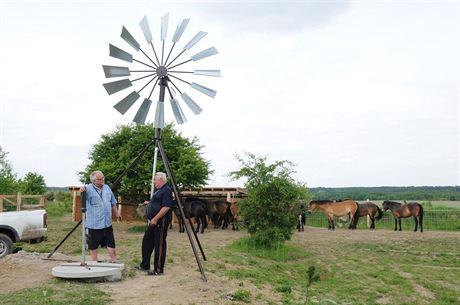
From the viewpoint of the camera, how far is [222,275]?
28.0 ft

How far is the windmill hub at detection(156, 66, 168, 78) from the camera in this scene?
9359 millimetres

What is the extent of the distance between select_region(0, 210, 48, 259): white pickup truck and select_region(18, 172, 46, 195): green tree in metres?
26.0

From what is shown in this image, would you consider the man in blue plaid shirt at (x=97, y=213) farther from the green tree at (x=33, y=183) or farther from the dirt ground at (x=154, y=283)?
the green tree at (x=33, y=183)

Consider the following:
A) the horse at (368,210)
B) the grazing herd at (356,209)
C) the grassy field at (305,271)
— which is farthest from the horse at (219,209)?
the horse at (368,210)

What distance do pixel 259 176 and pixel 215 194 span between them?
8.48m

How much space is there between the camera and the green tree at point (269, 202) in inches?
507

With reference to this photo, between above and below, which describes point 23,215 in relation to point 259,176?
below

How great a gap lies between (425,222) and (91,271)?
20.4 metres

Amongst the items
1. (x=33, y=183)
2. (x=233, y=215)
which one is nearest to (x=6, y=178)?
(x=33, y=183)

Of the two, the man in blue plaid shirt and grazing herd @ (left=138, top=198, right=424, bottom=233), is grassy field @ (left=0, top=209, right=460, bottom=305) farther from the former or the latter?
grazing herd @ (left=138, top=198, right=424, bottom=233)

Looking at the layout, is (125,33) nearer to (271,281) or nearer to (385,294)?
(271,281)

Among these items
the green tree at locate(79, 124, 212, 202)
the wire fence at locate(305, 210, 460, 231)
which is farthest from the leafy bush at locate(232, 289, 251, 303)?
the wire fence at locate(305, 210, 460, 231)

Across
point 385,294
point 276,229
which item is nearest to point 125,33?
point 276,229

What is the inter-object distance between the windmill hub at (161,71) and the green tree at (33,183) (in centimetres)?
2967
